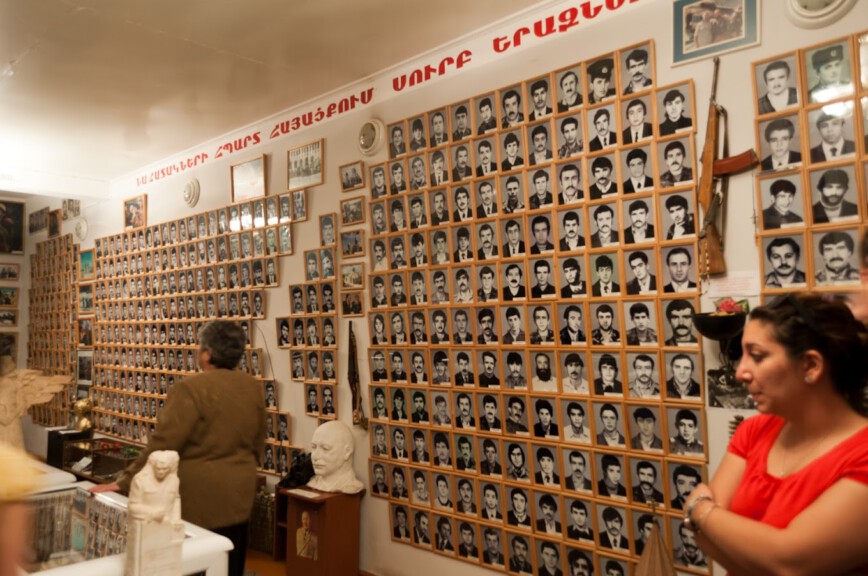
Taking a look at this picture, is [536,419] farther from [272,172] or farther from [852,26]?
[272,172]

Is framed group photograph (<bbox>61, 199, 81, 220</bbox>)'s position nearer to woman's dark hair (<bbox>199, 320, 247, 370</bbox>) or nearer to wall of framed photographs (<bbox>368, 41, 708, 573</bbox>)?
wall of framed photographs (<bbox>368, 41, 708, 573</bbox>)

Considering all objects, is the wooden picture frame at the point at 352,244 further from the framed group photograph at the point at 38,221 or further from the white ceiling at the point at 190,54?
the framed group photograph at the point at 38,221

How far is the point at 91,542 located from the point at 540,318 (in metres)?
2.20

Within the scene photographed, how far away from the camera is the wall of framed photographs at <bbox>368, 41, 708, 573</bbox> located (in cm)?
277

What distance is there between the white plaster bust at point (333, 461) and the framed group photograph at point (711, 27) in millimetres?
2943

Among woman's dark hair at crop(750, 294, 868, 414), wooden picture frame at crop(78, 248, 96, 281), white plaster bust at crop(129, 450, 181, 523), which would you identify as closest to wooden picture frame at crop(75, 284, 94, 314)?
wooden picture frame at crop(78, 248, 96, 281)

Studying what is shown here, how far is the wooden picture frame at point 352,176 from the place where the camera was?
4.17 m

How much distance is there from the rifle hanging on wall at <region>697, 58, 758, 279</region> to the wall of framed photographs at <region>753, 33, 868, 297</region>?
0.46 feet

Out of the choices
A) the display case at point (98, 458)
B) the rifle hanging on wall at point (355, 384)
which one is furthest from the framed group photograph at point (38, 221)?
the rifle hanging on wall at point (355, 384)

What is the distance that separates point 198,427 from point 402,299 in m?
1.50

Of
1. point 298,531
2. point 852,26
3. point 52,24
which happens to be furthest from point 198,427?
point 852,26

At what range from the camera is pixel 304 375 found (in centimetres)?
464

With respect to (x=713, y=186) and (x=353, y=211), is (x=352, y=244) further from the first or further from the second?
(x=713, y=186)

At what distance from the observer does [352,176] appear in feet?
13.9
